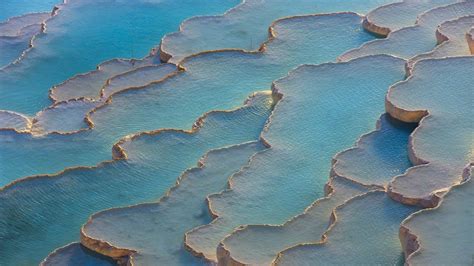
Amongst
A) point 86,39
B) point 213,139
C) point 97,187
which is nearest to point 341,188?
point 213,139

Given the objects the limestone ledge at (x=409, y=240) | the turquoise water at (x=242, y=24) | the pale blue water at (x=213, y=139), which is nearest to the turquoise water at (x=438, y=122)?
the pale blue water at (x=213, y=139)

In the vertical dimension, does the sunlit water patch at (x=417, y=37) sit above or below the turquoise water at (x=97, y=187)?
above

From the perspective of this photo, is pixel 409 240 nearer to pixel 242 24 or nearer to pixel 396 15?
pixel 396 15

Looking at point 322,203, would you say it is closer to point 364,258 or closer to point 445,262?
point 364,258

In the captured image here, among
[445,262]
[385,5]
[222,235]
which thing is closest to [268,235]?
[222,235]

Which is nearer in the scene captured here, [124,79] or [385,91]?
[385,91]

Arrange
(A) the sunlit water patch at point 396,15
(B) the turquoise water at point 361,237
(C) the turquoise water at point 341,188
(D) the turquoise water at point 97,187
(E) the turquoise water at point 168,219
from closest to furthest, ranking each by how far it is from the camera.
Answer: (B) the turquoise water at point 361,237, (C) the turquoise water at point 341,188, (E) the turquoise water at point 168,219, (D) the turquoise water at point 97,187, (A) the sunlit water patch at point 396,15

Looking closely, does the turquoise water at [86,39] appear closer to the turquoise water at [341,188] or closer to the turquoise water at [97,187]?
the turquoise water at [97,187]
